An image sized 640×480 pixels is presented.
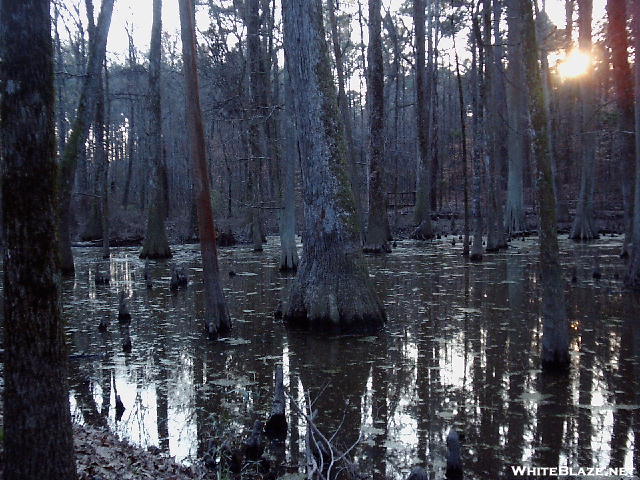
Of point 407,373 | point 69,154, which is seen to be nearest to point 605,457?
point 407,373

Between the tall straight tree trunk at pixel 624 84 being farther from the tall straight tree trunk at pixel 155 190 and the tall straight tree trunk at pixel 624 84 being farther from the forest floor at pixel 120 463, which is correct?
the tall straight tree trunk at pixel 155 190

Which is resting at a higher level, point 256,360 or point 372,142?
point 372,142

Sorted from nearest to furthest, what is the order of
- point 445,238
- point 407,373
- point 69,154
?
point 407,373, point 69,154, point 445,238

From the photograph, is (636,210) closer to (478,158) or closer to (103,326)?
(478,158)

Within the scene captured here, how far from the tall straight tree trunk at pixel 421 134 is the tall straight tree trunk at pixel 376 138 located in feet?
18.4

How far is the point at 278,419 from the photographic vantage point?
188 inches

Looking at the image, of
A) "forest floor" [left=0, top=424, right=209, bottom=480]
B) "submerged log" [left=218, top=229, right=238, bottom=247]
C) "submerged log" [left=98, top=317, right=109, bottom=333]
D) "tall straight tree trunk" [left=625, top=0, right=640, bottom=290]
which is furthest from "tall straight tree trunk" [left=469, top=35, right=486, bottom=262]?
"submerged log" [left=218, top=229, right=238, bottom=247]

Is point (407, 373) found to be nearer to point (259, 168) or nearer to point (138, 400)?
point (138, 400)

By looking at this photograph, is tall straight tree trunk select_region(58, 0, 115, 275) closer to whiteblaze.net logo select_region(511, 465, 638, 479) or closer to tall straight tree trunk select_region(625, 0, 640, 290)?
whiteblaze.net logo select_region(511, 465, 638, 479)

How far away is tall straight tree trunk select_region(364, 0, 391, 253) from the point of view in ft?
62.4

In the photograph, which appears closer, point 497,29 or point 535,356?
point 535,356

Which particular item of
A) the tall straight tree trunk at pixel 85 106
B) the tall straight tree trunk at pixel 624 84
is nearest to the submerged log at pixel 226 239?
the tall straight tree trunk at pixel 85 106

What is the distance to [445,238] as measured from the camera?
27844mm

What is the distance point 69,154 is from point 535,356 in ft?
29.7
